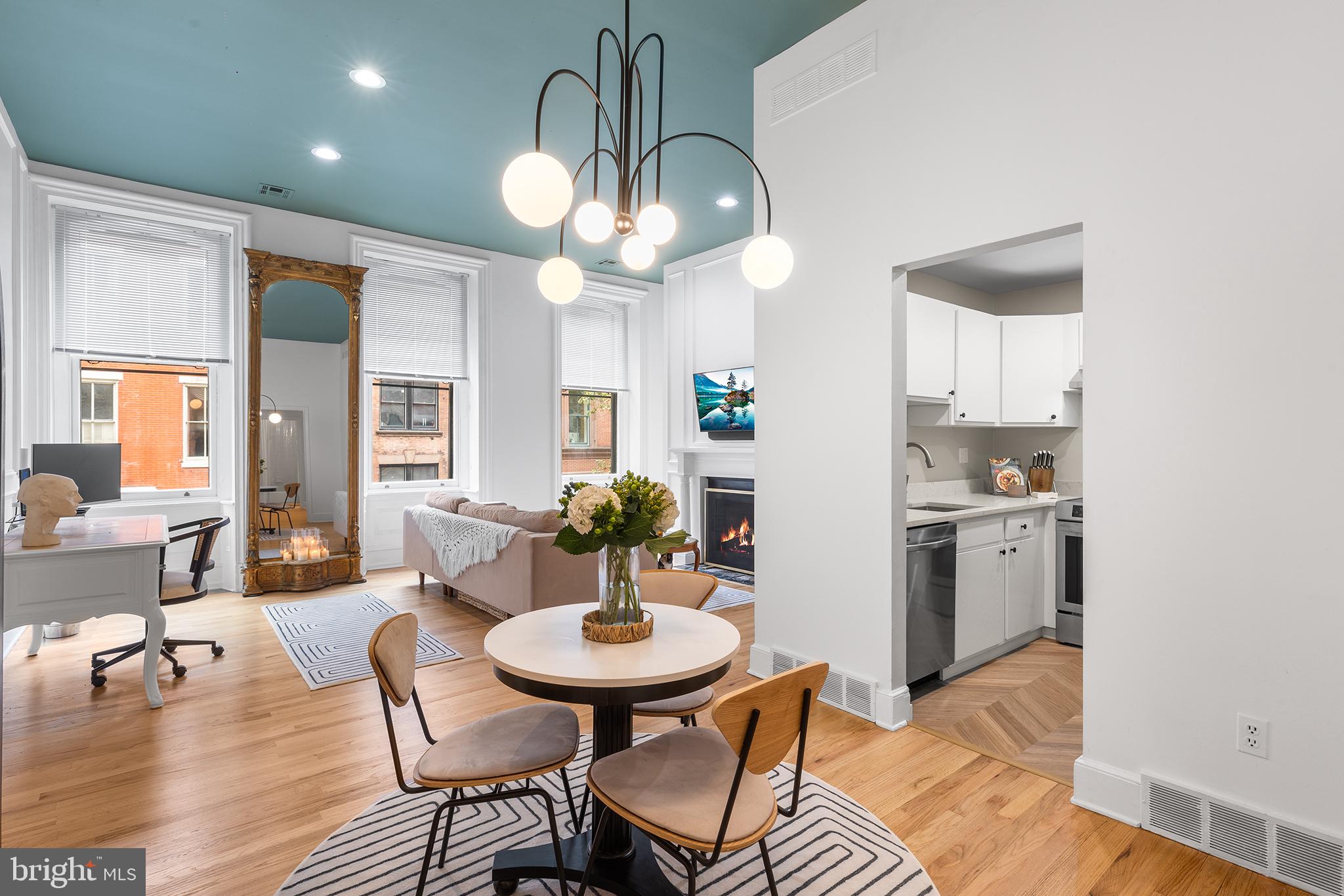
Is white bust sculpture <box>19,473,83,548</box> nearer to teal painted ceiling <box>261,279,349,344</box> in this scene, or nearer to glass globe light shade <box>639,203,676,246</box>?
glass globe light shade <box>639,203,676,246</box>

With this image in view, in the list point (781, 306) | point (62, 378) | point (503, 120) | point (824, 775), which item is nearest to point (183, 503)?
point (62, 378)

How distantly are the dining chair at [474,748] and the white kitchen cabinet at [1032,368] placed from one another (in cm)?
377

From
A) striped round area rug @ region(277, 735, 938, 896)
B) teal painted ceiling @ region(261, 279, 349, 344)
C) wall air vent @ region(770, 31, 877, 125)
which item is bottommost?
striped round area rug @ region(277, 735, 938, 896)

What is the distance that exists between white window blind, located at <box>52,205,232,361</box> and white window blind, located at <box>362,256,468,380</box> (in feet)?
3.71

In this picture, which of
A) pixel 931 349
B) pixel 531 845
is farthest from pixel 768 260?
pixel 931 349

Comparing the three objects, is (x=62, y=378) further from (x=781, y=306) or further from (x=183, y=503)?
(x=781, y=306)

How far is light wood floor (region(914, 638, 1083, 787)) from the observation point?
9.40 feet

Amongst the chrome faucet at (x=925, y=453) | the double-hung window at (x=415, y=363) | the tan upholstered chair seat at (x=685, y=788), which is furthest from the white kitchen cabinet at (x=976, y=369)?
the double-hung window at (x=415, y=363)

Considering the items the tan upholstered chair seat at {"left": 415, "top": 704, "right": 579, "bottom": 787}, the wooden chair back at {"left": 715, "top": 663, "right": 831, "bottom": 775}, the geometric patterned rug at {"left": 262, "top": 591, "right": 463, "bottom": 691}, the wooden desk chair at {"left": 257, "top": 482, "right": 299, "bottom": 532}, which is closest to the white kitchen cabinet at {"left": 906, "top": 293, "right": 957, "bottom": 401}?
the wooden chair back at {"left": 715, "top": 663, "right": 831, "bottom": 775}

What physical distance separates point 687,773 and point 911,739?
1536mm

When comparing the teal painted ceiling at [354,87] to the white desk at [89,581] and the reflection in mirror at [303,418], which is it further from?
the white desk at [89,581]

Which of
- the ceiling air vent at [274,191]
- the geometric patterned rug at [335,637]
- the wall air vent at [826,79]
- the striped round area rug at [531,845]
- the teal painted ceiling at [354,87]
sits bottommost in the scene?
the striped round area rug at [531,845]

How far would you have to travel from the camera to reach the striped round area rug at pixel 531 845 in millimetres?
2047

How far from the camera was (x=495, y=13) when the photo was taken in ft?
10.7
